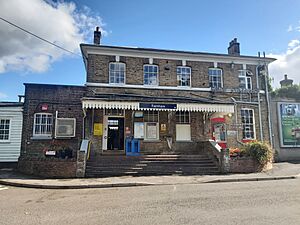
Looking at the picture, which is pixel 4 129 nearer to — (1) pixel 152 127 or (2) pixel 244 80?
(1) pixel 152 127

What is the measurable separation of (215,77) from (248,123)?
421 cm

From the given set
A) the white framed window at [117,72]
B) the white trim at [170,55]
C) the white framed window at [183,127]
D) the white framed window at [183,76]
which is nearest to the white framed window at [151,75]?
the white trim at [170,55]

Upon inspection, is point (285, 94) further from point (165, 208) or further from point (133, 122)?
point (165, 208)

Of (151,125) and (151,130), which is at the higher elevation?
(151,125)

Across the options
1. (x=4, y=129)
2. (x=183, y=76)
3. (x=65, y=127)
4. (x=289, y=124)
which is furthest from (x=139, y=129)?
(x=289, y=124)

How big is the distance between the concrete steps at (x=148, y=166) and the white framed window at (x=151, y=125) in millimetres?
2507

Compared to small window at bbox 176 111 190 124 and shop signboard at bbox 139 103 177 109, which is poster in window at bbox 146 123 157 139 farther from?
shop signboard at bbox 139 103 177 109

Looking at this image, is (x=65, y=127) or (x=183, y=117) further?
(x=183, y=117)

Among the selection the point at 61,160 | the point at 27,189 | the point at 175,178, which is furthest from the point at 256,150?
the point at 27,189

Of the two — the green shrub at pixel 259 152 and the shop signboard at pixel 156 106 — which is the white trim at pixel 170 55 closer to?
the shop signboard at pixel 156 106

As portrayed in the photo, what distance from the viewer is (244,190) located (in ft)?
28.8

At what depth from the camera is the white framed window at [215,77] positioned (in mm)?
18656

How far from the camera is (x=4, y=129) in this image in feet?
51.6

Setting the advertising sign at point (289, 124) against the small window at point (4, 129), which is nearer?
the small window at point (4, 129)
